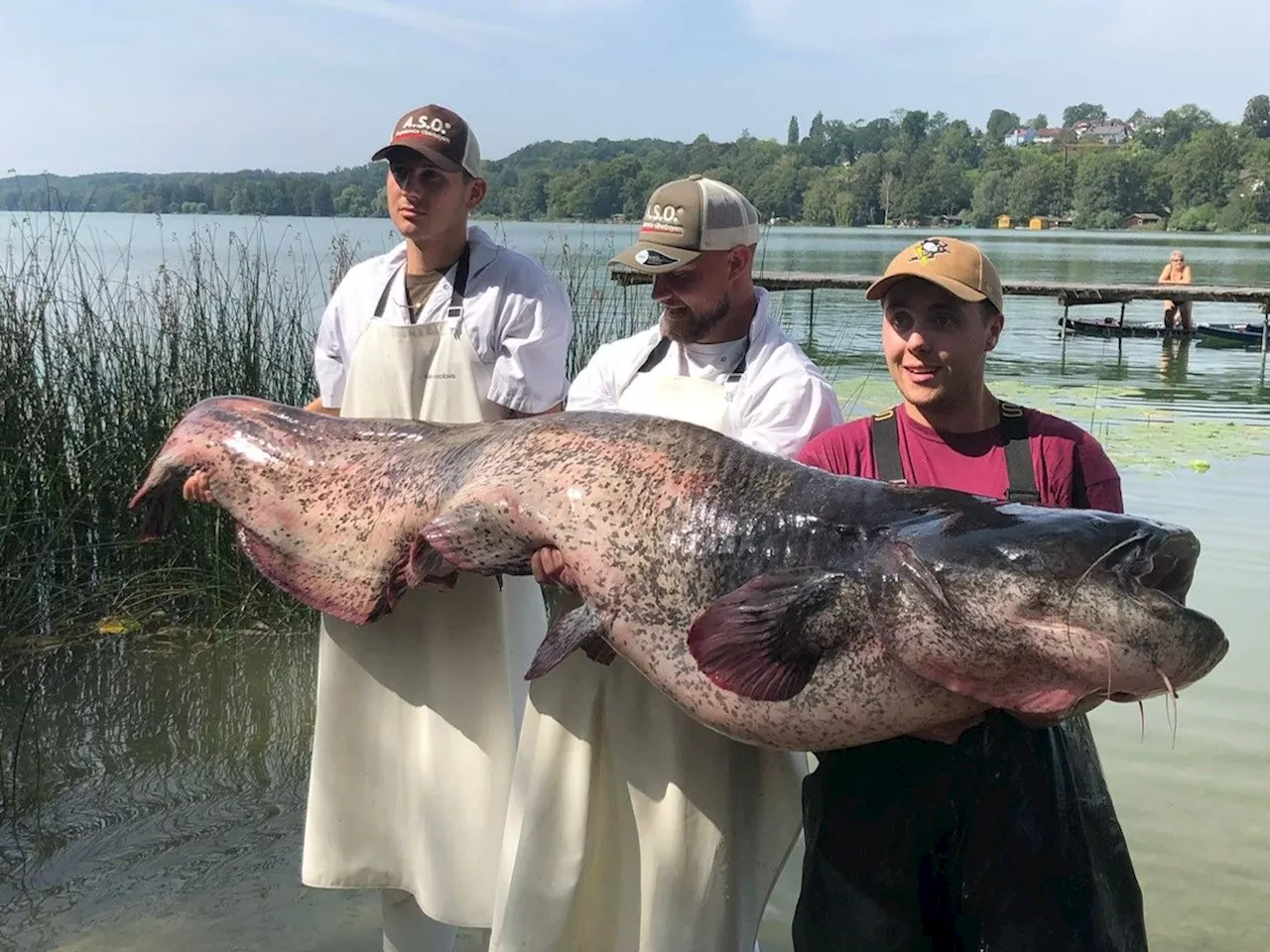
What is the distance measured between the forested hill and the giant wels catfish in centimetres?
164

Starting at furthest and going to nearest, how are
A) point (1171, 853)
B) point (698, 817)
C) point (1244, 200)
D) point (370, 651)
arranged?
point (1244, 200) → point (1171, 853) → point (370, 651) → point (698, 817)

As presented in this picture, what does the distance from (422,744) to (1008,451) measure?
182 cm

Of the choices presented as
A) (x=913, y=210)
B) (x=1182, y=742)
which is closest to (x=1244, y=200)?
(x=913, y=210)

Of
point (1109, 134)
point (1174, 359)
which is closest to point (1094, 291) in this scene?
→ point (1174, 359)

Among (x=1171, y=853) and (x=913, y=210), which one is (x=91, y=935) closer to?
(x=1171, y=853)

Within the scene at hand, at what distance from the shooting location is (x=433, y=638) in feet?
10.8

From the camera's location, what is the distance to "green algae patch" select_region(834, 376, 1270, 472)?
11711 mm

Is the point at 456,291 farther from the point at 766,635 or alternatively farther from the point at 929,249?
the point at 766,635

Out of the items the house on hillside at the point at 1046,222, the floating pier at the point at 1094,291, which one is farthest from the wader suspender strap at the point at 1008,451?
the house on hillside at the point at 1046,222

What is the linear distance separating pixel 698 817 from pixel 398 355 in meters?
1.58

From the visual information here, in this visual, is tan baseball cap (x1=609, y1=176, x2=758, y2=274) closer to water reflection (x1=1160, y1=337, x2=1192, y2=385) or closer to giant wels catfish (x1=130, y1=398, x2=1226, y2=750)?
giant wels catfish (x1=130, y1=398, x2=1226, y2=750)

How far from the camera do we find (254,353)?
6965mm

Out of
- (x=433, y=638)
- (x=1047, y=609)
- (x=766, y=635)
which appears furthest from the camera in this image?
(x=433, y=638)

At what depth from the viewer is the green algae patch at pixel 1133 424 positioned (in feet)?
38.4
